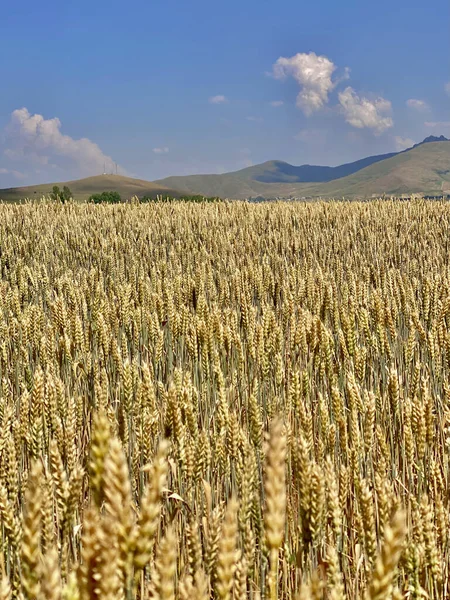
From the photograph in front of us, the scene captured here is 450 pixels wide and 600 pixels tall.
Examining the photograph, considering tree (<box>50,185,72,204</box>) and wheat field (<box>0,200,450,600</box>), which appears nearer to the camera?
wheat field (<box>0,200,450,600</box>)

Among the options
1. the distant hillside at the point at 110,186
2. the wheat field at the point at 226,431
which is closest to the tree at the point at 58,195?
the wheat field at the point at 226,431

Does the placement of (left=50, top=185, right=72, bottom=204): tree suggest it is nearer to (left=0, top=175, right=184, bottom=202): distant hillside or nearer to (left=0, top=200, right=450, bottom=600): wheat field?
(left=0, top=200, right=450, bottom=600): wheat field

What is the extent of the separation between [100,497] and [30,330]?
2539 mm

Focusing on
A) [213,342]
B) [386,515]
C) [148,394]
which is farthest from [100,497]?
[213,342]

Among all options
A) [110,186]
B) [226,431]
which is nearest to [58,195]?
[226,431]

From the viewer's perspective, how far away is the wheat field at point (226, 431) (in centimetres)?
Result: 63

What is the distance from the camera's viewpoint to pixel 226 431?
5.46ft

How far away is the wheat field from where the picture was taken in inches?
24.8

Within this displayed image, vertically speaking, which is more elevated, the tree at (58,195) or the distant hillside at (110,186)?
the distant hillside at (110,186)

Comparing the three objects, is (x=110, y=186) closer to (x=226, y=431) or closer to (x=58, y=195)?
(x=58, y=195)

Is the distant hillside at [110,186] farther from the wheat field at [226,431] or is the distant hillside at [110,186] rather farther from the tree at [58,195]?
the wheat field at [226,431]

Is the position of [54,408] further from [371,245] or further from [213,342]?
[371,245]

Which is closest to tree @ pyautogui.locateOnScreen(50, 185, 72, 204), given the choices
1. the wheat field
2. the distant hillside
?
the wheat field

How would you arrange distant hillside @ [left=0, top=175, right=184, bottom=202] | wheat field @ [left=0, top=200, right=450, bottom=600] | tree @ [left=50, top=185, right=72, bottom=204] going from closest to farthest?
wheat field @ [left=0, top=200, right=450, bottom=600], tree @ [left=50, top=185, right=72, bottom=204], distant hillside @ [left=0, top=175, right=184, bottom=202]
